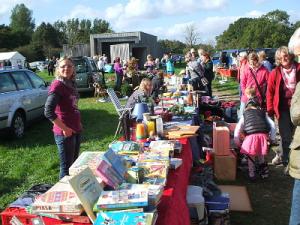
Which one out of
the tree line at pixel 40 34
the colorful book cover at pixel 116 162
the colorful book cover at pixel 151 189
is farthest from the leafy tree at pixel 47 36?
the colorful book cover at pixel 151 189

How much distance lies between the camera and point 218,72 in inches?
917

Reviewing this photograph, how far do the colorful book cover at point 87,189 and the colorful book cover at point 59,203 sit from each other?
6 centimetres

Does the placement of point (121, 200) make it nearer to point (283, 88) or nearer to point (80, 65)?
point (283, 88)

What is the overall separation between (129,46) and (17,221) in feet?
99.3

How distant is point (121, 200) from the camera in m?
2.32

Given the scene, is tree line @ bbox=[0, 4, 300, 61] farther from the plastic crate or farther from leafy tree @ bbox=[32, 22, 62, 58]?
the plastic crate

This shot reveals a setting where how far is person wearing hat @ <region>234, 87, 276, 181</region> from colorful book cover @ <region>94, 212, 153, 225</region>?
3451 mm

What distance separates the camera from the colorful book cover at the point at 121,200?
228 centimetres

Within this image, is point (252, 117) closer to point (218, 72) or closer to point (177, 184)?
point (177, 184)

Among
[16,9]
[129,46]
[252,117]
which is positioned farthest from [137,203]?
[16,9]

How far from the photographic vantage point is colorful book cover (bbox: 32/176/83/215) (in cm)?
235

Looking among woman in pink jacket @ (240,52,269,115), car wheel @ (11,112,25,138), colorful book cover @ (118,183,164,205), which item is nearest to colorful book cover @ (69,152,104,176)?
colorful book cover @ (118,183,164,205)

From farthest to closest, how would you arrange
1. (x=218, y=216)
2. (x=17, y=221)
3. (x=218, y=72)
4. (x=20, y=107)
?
(x=218, y=72) < (x=20, y=107) < (x=218, y=216) < (x=17, y=221)

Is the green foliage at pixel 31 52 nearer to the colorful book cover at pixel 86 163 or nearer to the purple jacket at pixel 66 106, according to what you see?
the purple jacket at pixel 66 106
